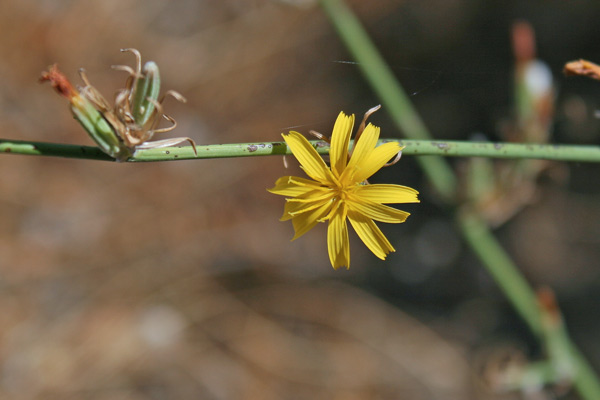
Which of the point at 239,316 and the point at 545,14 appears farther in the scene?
the point at 239,316

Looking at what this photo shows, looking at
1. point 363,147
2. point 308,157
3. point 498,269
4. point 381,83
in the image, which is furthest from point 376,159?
point 498,269

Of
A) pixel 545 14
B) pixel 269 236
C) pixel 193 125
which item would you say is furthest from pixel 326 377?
pixel 545 14

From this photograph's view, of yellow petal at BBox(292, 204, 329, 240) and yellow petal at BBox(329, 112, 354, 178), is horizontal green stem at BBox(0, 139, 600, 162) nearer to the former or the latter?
yellow petal at BBox(329, 112, 354, 178)

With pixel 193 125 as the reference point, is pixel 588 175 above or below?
below

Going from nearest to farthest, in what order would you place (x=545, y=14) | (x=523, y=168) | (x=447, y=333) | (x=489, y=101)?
(x=523, y=168) → (x=545, y=14) → (x=489, y=101) → (x=447, y=333)

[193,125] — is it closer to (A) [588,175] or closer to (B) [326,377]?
(B) [326,377]

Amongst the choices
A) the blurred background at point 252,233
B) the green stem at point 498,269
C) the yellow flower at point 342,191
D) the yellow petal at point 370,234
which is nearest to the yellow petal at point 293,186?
the yellow flower at point 342,191
